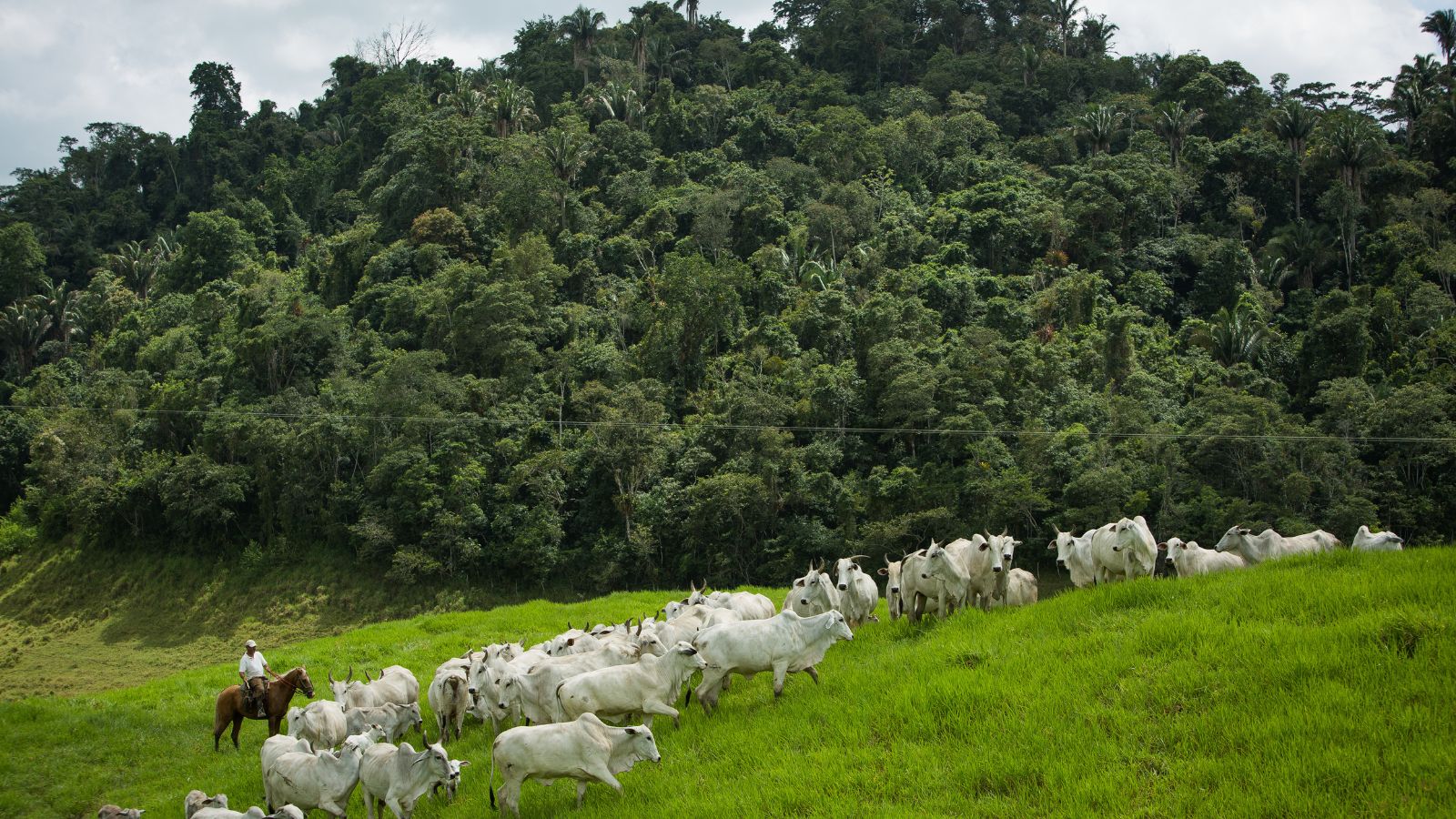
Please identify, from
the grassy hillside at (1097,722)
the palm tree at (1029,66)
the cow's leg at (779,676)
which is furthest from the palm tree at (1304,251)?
the cow's leg at (779,676)

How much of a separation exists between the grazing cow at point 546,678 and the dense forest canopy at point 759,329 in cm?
2147

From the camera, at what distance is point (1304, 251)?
182 feet

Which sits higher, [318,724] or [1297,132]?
[1297,132]

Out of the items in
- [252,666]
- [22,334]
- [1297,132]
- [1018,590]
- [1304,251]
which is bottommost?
[1018,590]

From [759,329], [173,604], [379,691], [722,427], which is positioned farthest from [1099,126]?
[379,691]

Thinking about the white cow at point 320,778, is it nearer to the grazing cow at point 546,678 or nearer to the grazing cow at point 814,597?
the grazing cow at point 546,678

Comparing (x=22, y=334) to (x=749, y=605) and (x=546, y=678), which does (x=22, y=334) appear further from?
(x=546, y=678)

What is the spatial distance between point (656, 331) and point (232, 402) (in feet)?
62.1

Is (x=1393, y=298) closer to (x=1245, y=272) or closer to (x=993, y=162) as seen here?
(x=1245, y=272)

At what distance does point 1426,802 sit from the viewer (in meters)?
7.87

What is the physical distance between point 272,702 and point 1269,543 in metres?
14.8

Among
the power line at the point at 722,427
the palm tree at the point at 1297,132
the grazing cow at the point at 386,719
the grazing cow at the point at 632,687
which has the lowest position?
the grazing cow at the point at 386,719

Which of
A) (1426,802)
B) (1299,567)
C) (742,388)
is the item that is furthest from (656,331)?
(1426,802)

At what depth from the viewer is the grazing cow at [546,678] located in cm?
1267
